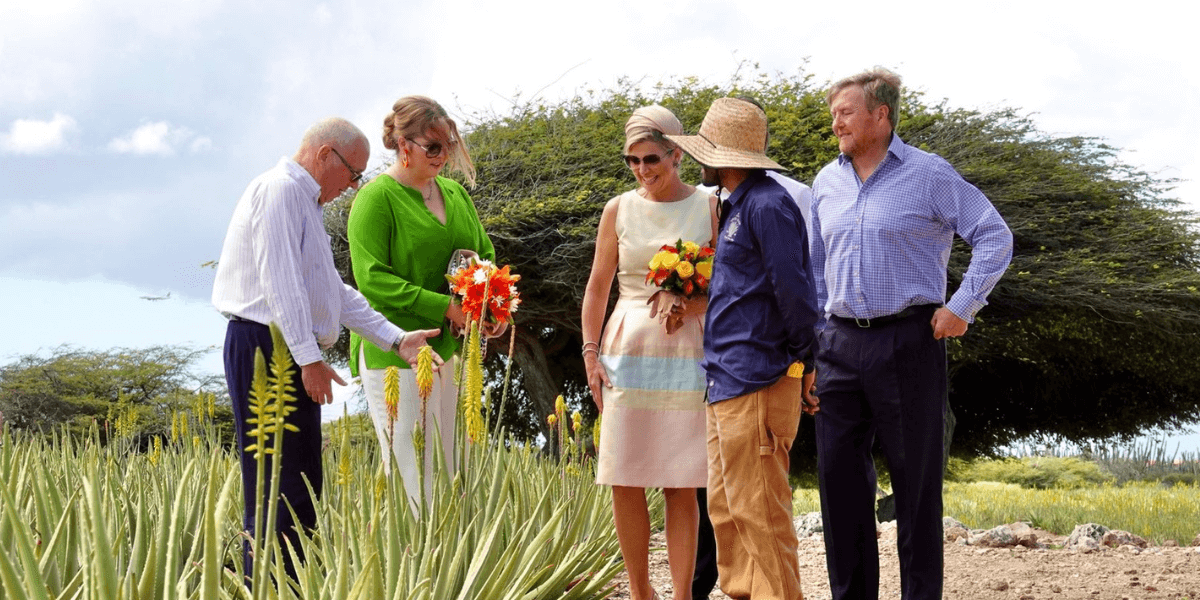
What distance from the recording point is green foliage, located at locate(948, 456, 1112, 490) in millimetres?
17734

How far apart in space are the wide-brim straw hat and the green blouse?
863 mm

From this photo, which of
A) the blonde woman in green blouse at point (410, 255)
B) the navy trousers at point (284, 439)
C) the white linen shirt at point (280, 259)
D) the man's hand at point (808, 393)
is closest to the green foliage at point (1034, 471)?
the man's hand at point (808, 393)

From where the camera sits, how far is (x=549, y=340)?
1552 cm

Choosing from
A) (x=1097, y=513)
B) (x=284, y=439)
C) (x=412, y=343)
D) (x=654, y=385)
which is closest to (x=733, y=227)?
(x=654, y=385)

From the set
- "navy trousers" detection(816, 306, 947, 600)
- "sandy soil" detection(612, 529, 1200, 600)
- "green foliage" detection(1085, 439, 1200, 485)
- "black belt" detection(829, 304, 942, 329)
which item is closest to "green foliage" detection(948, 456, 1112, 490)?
"green foliage" detection(1085, 439, 1200, 485)

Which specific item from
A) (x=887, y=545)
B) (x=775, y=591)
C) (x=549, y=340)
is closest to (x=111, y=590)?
(x=775, y=591)

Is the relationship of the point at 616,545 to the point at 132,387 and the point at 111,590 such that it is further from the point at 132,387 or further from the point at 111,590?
the point at 132,387

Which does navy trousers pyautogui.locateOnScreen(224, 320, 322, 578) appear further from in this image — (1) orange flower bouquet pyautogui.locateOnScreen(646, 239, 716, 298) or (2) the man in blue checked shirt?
(2) the man in blue checked shirt

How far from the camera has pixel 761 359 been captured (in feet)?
10.4

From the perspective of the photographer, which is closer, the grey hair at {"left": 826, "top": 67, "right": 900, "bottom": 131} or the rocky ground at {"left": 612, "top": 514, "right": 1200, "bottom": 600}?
the grey hair at {"left": 826, "top": 67, "right": 900, "bottom": 131}

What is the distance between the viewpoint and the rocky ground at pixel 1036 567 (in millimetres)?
5508

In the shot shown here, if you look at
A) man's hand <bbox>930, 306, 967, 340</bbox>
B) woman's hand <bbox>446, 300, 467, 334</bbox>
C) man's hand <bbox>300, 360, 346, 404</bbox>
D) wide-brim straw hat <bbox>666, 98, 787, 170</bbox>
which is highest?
wide-brim straw hat <bbox>666, 98, 787, 170</bbox>

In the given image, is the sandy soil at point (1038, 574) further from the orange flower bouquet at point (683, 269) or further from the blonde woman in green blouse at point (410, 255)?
the orange flower bouquet at point (683, 269)

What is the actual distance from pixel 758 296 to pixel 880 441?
0.85 metres
